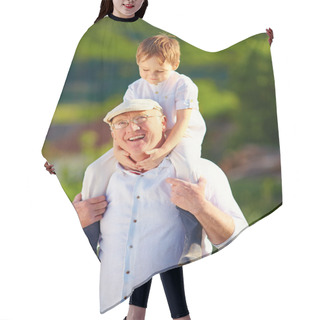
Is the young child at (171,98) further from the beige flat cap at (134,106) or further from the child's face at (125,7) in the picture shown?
the child's face at (125,7)

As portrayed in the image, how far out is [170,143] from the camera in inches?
164

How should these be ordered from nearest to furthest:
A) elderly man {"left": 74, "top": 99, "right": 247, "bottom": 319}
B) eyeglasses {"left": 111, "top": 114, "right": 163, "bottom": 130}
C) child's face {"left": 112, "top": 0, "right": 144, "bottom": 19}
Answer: elderly man {"left": 74, "top": 99, "right": 247, "bottom": 319} < eyeglasses {"left": 111, "top": 114, "right": 163, "bottom": 130} < child's face {"left": 112, "top": 0, "right": 144, "bottom": 19}

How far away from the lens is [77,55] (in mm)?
4395

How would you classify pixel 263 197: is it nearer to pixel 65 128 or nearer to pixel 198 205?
pixel 198 205

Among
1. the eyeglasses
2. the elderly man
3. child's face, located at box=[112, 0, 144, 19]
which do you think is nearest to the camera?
the elderly man

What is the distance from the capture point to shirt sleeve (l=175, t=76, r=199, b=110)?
421cm

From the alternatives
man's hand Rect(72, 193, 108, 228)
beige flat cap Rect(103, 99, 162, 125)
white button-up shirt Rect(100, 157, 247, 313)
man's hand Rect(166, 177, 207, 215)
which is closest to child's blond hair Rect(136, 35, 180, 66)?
beige flat cap Rect(103, 99, 162, 125)

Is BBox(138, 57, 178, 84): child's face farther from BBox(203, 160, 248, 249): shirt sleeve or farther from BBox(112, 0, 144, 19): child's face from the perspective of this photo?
BBox(203, 160, 248, 249): shirt sleeve

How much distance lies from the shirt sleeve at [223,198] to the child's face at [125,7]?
0.97 m

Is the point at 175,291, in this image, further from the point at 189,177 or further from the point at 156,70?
the point at 156,70

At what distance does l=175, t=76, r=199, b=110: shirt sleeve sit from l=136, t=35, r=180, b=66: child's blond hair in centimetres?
12

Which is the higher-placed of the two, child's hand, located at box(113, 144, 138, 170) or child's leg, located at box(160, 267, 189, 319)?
child's hand, located at box(113, 144, 138, 170)

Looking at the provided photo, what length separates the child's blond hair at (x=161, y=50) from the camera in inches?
168

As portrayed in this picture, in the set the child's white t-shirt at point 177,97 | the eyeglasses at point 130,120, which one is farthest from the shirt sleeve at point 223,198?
the eyeglasses at point 130,120
